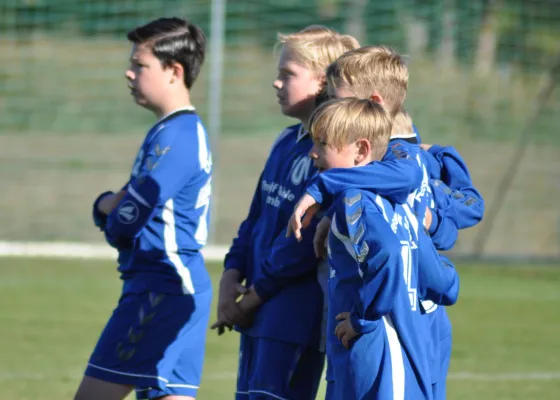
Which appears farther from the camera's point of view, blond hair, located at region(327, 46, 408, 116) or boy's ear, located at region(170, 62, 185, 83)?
boy's ear, located at region(170, 62, 185, 83)

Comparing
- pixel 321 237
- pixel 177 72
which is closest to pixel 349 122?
pixel 321 237

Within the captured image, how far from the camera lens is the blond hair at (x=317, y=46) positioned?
14.0ft

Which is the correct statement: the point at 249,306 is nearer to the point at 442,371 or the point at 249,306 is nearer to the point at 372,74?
the point at 442,371

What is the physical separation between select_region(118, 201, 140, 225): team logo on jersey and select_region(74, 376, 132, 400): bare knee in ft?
2.13

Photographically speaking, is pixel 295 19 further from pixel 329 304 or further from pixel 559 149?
pixel 329 304

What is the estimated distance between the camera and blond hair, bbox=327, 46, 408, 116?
3871 millimetres

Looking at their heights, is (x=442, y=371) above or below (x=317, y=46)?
below

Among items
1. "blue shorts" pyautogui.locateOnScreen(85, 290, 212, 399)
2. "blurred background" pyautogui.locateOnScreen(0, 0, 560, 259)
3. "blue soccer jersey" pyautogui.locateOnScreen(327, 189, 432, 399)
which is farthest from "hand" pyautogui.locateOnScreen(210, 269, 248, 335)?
"blurred background" pyautogui.locateOnScreen(0, 0, 560, 259)

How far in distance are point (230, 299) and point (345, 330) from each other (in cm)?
93

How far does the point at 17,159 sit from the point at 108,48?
80.9 inches

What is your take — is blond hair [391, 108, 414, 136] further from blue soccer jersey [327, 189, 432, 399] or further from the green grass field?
the green grass field

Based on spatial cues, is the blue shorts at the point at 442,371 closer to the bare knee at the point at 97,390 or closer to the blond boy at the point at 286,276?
the blond boy at the point at 286,276

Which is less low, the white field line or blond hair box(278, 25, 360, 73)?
blond hair box(278, 25, 360, 73)

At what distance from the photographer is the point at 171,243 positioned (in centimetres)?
474
